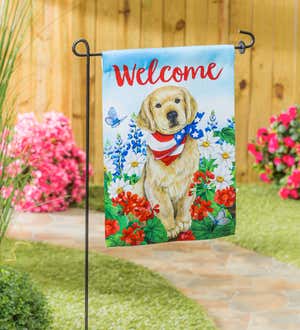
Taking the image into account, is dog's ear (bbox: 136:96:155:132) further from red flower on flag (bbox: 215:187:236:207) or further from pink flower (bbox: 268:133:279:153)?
pink flower (bbox: 268:133:279:153)

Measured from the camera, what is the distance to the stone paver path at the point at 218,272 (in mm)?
4199

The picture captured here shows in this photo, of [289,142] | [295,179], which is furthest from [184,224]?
[289,142]

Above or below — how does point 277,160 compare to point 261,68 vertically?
below

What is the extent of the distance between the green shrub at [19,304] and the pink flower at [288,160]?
3.76 metres

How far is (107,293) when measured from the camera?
4.46m

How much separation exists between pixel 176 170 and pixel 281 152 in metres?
3.47

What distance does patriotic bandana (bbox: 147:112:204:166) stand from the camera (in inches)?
133

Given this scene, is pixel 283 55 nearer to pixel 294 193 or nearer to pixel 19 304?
pixel 294 193

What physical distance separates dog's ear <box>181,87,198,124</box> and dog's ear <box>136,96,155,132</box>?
15 cm

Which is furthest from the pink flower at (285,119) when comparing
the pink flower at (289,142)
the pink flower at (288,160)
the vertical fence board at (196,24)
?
the vertical fence board at (196,24)

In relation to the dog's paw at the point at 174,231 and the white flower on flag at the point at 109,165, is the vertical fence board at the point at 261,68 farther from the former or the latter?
the white flower on flag at the point at 109,165

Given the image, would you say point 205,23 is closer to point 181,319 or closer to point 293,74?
point 293,74

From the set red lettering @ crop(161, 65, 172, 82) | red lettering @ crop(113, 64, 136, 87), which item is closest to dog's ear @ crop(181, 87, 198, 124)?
red lettering @ crop(161, 65, 172, 82)

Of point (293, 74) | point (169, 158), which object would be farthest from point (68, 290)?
point (293, 74)
